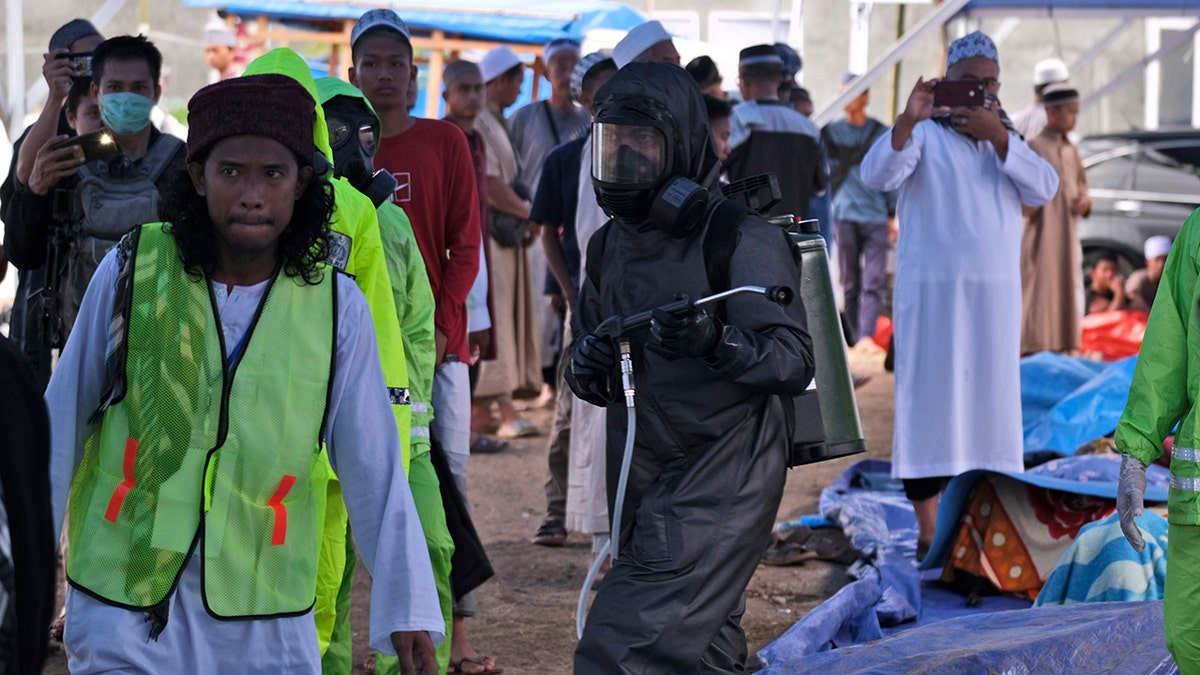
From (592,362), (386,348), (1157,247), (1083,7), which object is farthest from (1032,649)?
(1157,247)

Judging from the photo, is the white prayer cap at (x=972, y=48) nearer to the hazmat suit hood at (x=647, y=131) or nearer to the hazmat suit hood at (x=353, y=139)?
the hazmat suit hood at (x=353, y=139)

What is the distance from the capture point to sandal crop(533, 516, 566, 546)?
25.7 ft

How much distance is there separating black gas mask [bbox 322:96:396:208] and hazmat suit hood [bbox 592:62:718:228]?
88cm

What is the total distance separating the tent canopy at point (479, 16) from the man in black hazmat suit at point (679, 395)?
1299 centimetres

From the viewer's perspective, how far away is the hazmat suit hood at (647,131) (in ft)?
13.4

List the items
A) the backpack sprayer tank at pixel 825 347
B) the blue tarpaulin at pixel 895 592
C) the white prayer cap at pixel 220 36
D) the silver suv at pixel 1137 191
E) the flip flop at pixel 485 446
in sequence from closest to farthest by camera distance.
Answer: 1. the backpack sprayer tank at pixel 825 347
2. the blue tarpaulin at pixel 895 592
3. the flip flop at pixel 485 446
4. the white prayer cap at pixel 220 36
5. the silver suv at pixel 1137 191

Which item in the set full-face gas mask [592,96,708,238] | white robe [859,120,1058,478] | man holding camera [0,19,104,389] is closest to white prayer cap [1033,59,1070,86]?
white robe [859,120,1058,478]

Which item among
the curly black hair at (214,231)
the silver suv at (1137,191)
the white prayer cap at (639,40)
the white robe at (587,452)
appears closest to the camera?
the curly black hair at (214,231)

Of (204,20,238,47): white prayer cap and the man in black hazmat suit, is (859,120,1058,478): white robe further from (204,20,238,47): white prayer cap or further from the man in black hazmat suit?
(204,20,238,47): white prayer cap

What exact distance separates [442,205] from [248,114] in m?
2.54

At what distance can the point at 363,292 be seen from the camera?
4301 mm

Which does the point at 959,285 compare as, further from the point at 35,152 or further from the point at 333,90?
the point at 35,152

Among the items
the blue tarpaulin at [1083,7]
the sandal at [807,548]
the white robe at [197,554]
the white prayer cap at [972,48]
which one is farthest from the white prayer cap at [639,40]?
the blue tarpaulin at [1083,7]

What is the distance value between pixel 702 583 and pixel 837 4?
1987 cm
